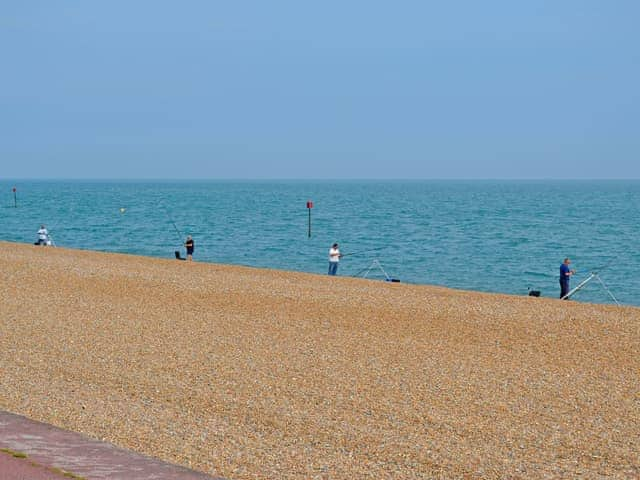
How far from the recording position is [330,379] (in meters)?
12.6

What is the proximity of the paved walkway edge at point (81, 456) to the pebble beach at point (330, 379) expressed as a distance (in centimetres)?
96

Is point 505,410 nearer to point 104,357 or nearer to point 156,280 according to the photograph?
point 104,357

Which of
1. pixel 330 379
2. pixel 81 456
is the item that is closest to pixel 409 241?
pixel 330 379

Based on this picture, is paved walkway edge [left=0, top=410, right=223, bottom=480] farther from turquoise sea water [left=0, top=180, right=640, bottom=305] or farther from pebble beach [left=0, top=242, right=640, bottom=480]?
turquoise sea water [left=0, top=180, right=640, bottom=305]

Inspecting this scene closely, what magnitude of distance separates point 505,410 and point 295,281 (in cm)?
1479

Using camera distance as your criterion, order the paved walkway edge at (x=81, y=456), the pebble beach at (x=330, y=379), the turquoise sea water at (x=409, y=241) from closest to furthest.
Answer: the paved walkway edge at (x=81, y=456) → the pebble beach at (x=330, y=379) → the turquoise sea water at (x=409, y=241)

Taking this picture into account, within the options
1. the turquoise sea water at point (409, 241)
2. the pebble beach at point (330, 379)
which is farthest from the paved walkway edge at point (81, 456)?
the turquoise sea water at point (409, 241)

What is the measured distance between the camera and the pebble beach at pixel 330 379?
909cm

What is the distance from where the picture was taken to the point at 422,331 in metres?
16.9

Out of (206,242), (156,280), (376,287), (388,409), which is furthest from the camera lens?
(206,242)

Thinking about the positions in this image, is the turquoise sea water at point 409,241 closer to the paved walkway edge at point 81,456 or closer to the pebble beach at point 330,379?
the pebble beach at point 330,379

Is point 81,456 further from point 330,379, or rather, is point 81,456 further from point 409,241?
point 409,241

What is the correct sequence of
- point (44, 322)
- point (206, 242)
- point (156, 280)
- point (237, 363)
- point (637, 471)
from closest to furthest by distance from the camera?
point (637, 471) < point (237, 363) < point (44, 322) < point (156, 280) < point (206, 242)

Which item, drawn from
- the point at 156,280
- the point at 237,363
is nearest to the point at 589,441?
the point at 237,363
